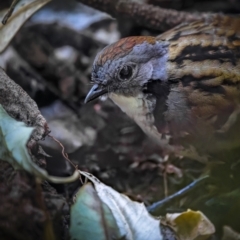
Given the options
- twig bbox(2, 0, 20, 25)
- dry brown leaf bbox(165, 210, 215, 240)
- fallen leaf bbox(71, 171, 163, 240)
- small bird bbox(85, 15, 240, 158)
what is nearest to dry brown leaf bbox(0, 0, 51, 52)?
twig bbox(2, 0, 20, 25)

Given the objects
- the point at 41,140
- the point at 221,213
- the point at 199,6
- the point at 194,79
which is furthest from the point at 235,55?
the point at 41,140

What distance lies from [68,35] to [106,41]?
84 millimetres

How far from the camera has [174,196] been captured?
3.17 ft

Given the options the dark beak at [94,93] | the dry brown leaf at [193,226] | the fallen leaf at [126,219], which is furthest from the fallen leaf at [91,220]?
the dark beak at [94,93]

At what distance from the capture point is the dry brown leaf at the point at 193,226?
2.67ft

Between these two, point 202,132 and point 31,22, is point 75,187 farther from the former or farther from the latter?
point 31,22

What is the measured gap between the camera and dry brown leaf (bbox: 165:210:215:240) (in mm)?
814

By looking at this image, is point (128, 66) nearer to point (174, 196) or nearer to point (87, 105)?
point (87, 105)

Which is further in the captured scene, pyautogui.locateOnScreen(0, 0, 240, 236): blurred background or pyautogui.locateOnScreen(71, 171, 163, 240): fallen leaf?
pyautogui.locateOnScreen(0, 0, 240, 236): blurred background

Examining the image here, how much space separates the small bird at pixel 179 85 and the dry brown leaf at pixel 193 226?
0.62ft

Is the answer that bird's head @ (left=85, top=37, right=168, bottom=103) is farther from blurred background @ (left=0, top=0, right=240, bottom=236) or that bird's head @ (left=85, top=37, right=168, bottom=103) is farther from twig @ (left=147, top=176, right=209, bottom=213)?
twig @ (left=147, top=176, right=209, bottom=213)

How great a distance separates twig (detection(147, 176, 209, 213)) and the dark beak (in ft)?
0.81

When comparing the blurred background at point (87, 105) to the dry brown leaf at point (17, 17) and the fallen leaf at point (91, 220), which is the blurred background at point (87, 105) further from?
the fallen leaf at point (91, 220)

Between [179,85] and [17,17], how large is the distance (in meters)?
0.35
